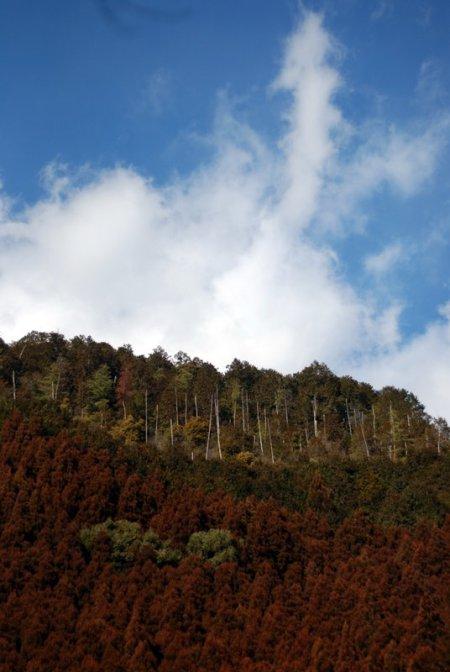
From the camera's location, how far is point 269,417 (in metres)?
59.1

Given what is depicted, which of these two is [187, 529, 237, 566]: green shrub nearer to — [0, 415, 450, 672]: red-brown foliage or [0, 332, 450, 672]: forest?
[0, 332, 450, 672]: forest

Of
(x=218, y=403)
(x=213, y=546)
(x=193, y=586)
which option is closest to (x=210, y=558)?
(x=213, y=546)

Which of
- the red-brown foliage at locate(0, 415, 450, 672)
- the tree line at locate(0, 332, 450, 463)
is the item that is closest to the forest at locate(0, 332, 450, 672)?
the red-brown foliage at locate(0, 415, 450, 672)

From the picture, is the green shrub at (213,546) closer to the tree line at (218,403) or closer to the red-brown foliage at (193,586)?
the red-brown foliage at (193,586)

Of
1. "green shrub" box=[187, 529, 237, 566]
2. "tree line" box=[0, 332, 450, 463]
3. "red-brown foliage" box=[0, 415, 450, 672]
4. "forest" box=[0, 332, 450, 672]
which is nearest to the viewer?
"red-brown foliage" box=[0, 415, 450, 672]

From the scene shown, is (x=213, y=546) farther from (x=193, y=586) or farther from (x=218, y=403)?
(x=218, y=403)

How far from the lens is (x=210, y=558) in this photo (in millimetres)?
22750

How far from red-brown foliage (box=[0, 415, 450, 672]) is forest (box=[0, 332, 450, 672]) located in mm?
63

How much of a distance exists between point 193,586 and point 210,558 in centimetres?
355

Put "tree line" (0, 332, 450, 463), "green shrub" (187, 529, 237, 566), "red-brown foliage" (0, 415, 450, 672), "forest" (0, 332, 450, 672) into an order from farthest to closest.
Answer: "tree line" (0, 332, 450, 463), "green shrub" (187, 529, 237, 566), "forest" (0, 332, 450, 672), "red-brown foliage" (0, 415, 450, 672)

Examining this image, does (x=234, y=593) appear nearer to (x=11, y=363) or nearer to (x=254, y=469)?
(x=254, y=469)

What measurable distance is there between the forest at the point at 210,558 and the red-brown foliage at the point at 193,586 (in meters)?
0.06

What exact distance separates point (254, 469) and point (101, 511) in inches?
549

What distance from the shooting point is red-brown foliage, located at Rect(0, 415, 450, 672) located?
1585cm
